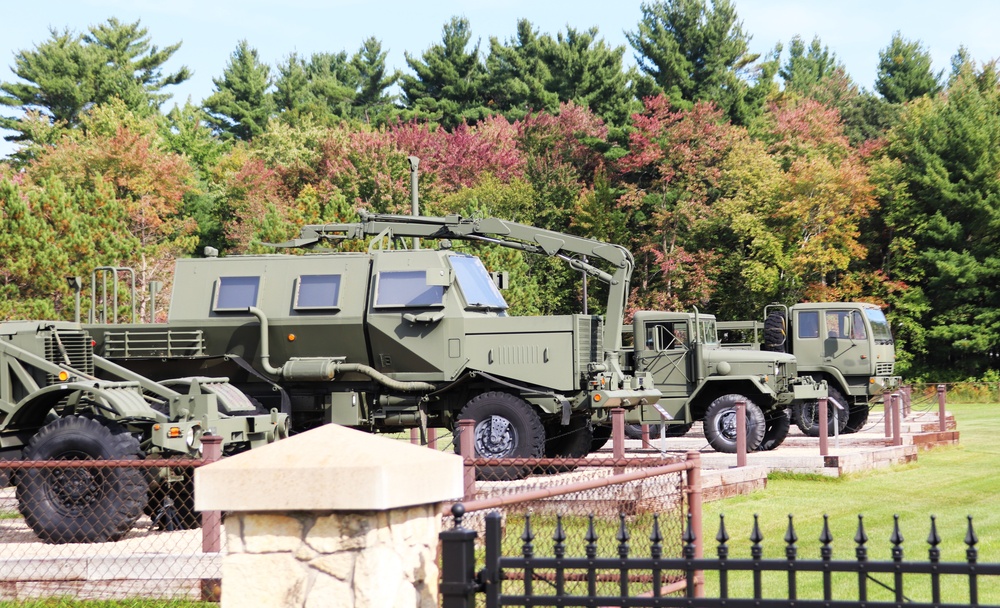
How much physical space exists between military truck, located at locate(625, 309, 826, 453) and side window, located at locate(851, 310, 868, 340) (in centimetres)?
382

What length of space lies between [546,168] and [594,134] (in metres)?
2.18

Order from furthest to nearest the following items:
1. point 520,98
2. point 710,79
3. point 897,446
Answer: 1. point 520,98
2. point 710,79
3. point 897,446

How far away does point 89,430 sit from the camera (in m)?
11.1

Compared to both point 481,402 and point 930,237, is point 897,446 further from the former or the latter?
point 930,237

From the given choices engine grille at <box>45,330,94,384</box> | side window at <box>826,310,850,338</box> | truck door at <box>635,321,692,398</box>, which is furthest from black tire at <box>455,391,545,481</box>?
side window at <box>826,310,850,338</box>

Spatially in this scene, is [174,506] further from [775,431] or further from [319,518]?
[775,431]

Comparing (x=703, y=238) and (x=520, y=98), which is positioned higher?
(x=520, y=98)

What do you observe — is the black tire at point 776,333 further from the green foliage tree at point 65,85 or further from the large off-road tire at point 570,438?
the green foliage tree at point 65,85

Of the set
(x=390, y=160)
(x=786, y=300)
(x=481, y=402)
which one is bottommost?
(x=481, y=402)

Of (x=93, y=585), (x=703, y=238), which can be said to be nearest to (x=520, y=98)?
(x=703, y=238)

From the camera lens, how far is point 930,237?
4525 centimetres

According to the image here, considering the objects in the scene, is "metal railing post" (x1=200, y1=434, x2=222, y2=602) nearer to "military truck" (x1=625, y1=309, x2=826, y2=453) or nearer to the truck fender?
the truck fender

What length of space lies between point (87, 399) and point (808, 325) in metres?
16.5

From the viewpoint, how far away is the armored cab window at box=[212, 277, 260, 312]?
16391 millimetres
